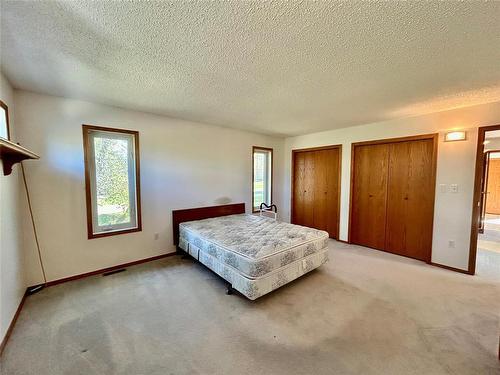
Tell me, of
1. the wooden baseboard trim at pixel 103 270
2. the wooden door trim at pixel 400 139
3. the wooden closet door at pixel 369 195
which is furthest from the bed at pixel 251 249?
the wooden door trim at pixel 400 139

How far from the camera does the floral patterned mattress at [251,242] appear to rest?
2.32 meters

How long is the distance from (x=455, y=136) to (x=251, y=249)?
3.36m

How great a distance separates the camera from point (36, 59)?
183cm

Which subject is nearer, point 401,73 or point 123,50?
point 123,50

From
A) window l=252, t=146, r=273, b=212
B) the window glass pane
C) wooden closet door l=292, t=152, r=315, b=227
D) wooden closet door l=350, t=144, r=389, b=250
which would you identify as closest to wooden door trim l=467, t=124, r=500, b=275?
wooden closet door l=350, t=144, r=389, b=250

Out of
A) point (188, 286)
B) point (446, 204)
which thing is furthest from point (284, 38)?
point (446, 204)

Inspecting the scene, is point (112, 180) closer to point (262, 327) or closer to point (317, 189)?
point (262, 327)

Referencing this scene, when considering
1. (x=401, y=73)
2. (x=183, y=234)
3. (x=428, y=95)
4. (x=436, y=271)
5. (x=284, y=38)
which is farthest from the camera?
(x=183, y=234)

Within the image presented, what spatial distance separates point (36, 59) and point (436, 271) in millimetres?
5297

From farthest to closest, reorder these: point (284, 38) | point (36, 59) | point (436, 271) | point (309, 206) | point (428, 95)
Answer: point (309, 206)
point (436, 271)
point (428, 95)
point (36, 59)
point (284, 38)

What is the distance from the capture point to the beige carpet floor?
62.1 inches

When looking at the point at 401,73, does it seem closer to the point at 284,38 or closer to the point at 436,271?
the point at 284,38

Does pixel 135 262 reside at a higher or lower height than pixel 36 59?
lower

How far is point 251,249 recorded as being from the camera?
2.42 meters
